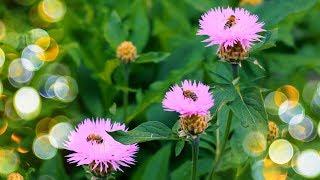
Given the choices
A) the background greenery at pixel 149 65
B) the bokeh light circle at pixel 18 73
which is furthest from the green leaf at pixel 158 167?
the bokeh light circle at pixel 18 73

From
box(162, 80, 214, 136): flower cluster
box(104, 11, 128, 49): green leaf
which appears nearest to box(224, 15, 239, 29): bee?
box(162, 80, 214, 136): flower cluster

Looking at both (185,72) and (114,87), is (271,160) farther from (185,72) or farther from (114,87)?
(114,87)

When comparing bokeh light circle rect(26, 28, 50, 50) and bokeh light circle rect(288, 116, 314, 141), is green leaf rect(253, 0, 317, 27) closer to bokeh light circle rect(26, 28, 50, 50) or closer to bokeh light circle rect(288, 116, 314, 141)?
bokeh light circle rect(288, 116, 314, 141)

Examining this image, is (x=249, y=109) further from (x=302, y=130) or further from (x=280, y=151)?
(x=302, y=130)

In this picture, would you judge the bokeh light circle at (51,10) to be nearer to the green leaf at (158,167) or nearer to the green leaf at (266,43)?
the green leaf at (158,167)

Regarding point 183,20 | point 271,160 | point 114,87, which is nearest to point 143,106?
point 114,87
